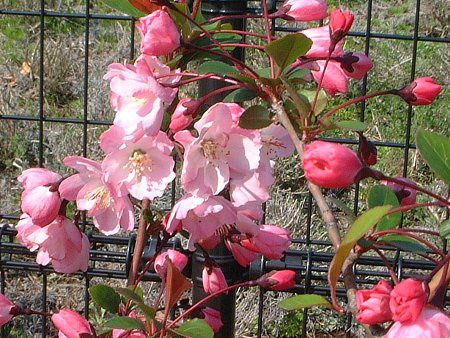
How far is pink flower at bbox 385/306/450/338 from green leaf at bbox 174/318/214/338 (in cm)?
23

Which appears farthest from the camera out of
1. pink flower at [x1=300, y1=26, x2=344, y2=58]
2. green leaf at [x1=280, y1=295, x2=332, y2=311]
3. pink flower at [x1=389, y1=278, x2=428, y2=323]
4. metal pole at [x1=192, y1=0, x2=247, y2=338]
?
metal pole at [x1=192, y1=0, x2=247, y2=338]

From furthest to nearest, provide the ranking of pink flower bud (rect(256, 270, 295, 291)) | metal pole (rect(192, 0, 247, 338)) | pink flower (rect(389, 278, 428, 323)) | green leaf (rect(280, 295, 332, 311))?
1. metal pole (rect(192, 0, 247, 338))
2. pink flower bud (rect(256, 270, 295, 291))
3. green leaf (rect(280, 295, 332, 311))
4. pink flower (rect(389, 278, 428, 323))

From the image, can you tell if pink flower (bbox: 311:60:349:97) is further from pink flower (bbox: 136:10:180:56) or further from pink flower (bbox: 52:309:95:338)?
pink flower (bbox: 52:309:95:338)

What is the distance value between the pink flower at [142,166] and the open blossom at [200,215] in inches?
1.2

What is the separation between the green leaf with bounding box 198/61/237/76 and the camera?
79cm

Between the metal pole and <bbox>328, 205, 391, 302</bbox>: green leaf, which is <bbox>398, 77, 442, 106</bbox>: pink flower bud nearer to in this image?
<bbox>328, 205, 391, 302</bbox>: green leaf

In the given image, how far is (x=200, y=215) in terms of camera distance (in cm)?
75

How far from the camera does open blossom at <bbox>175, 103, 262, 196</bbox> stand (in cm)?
72

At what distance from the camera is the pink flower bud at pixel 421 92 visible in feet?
2.35

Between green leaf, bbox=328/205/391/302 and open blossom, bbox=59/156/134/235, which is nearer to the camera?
green leaf, bbox=328/205/391/302

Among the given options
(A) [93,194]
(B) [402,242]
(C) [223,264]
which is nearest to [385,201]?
(B) [402,242]

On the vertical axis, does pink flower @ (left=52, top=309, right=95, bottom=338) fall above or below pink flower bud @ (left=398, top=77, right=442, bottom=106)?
below

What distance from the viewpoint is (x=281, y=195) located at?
99.2 inches

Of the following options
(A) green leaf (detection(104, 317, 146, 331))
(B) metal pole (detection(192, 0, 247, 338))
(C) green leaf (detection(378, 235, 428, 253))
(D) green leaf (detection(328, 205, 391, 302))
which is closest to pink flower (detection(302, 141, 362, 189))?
(D) green leaf (detection(328, 205, 391, 302))
